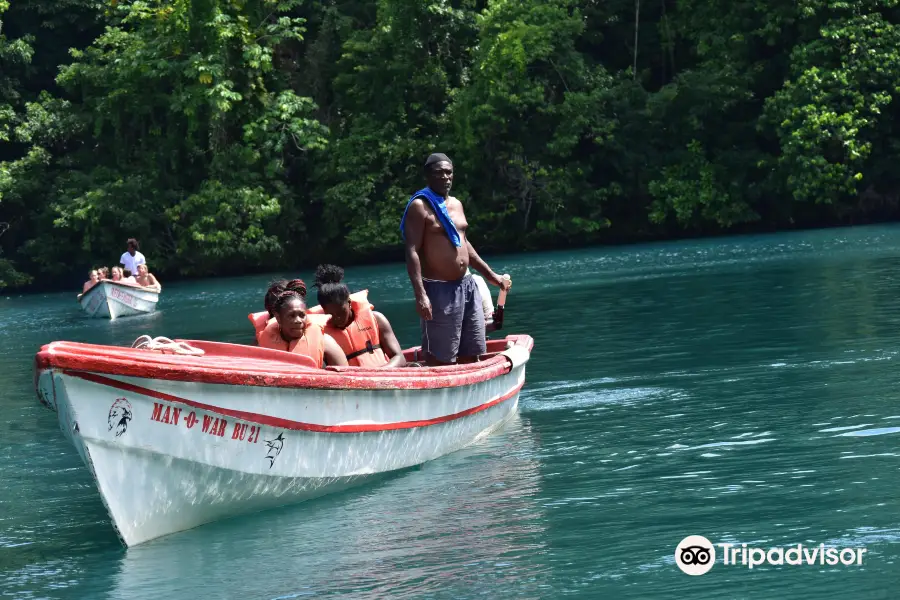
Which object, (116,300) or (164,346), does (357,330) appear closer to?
(164,346)

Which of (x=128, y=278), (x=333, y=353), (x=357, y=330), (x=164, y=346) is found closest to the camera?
(x=164, y=346)

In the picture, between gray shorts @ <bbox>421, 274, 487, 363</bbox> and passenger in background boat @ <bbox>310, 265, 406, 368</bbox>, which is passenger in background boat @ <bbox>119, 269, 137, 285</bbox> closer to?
gray shorts @ <bbox>421, 274, 487, 363</bbox>

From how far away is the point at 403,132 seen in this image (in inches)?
1571

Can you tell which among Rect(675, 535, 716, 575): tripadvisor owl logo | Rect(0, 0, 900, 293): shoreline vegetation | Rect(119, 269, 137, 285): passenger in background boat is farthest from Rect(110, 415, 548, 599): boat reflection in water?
Rect(0, 0, 900, 293): shoreline vegetation

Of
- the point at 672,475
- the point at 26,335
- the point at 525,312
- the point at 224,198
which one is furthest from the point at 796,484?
the point at 224,198

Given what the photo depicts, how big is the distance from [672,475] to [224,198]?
30.7 meters

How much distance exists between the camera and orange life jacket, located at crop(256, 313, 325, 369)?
8.51m

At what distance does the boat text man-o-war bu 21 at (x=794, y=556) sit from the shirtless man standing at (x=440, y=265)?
369 centimetres

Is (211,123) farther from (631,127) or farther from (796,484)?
(796,484)

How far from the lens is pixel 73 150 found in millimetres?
41281

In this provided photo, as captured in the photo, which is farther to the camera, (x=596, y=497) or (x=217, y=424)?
(x=596, y=497)

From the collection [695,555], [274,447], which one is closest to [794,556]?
[695,555]

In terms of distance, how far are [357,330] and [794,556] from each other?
160 inches

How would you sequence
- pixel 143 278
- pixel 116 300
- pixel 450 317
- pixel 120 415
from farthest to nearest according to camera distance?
pixel 143 278 → pixel 116 300 → pixel 450 317 → pixel 120 415
